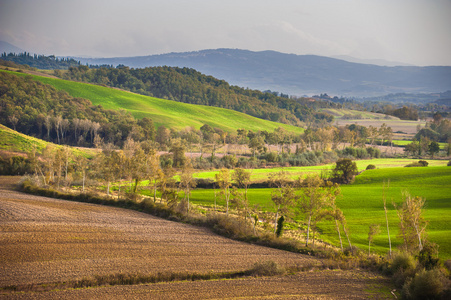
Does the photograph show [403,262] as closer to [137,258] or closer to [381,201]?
[137,258]

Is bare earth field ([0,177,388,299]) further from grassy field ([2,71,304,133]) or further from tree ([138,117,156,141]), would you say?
grassy field ([2,71,304,133])

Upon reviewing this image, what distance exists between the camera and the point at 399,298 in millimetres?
22344

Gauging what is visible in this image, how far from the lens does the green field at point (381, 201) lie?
123 feet

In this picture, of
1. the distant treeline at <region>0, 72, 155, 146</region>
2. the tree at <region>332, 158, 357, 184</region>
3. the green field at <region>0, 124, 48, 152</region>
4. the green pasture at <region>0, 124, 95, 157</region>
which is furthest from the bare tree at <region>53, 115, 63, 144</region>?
the tree at <region>332, 158, 357, 184</region>

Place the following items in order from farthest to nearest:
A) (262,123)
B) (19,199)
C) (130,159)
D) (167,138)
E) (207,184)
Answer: (262,123) → (167,138) → (207,184) → (130,159) → (19,199)

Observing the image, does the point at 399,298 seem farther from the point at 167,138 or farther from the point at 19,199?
the point at 167,138

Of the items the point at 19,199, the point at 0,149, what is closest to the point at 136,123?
the point at 0,149

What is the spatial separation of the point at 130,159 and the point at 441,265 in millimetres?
40612

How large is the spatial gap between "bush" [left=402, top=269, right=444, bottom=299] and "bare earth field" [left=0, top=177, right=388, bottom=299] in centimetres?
195

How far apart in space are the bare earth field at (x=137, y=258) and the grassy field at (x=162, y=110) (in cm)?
10029

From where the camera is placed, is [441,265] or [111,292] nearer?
[111,292]

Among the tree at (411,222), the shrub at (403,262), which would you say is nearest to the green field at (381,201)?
the tree at (411,222)

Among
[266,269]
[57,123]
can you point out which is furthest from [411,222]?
[57,123]

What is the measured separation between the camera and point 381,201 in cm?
5406
